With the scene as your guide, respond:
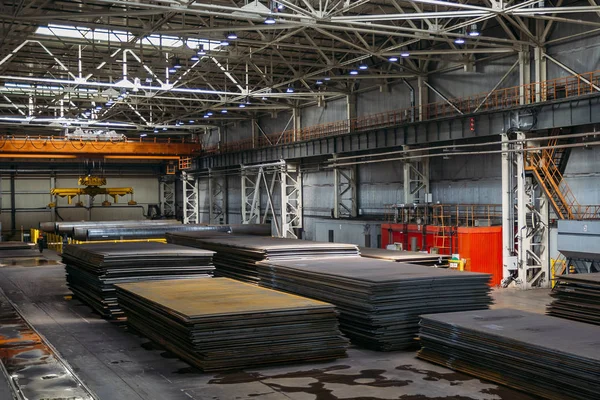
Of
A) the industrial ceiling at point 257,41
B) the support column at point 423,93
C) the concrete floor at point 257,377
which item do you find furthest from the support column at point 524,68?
the concrete floor at point 257,377

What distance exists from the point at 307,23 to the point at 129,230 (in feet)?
53.5

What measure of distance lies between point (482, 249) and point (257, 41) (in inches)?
448

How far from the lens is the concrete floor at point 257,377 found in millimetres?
9938

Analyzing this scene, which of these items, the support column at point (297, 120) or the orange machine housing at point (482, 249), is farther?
the support column at point (297, 120)

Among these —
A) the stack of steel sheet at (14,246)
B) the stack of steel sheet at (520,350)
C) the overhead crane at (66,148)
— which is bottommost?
the stack of steel sheet at (520,350)

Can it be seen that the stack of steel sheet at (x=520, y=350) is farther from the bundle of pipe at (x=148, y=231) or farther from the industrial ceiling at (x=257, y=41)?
the bundle of pipe at (x=148, y=231)

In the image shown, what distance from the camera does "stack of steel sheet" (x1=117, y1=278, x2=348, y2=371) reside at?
11.1 meters

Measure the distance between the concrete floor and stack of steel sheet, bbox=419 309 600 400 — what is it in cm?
23

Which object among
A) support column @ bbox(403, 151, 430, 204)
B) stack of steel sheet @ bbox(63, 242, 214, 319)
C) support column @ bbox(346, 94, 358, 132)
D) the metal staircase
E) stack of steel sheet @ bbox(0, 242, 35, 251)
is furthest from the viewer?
support column @ bbox(346, 94, 358, 132)

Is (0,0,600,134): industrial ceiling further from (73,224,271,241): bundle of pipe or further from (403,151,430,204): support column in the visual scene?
(73,224,271,241): bundle of pipe

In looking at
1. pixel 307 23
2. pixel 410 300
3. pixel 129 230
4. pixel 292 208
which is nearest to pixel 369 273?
pixel 410 300

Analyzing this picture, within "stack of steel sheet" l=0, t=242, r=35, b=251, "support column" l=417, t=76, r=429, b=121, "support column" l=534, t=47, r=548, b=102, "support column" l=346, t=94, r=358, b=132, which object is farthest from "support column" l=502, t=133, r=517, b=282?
"stack of steel sheet" l=0, t=242, r=35, b=251

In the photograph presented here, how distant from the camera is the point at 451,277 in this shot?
13.3 metres

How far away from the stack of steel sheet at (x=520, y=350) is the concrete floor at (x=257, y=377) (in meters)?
0.23
